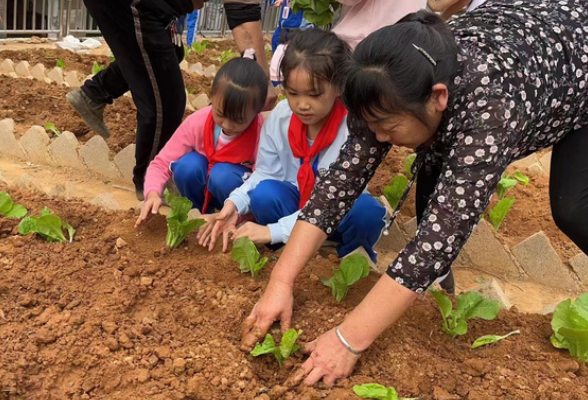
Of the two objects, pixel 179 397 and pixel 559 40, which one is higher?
pixel 559 40

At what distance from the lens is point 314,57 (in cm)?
244

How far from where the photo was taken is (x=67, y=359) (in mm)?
1840

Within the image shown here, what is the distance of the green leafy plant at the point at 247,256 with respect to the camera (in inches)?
92.2

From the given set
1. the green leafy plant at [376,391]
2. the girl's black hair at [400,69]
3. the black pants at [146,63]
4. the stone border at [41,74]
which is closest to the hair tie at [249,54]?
the black pants at [146,63]

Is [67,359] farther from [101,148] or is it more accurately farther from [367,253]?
[101,148]

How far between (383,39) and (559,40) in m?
0.63

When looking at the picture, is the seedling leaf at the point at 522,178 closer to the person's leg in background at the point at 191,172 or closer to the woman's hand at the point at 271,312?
the person's leg in background at the point at 191,172

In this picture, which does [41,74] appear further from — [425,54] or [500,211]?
[425,54]

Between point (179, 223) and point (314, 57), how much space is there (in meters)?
0.92

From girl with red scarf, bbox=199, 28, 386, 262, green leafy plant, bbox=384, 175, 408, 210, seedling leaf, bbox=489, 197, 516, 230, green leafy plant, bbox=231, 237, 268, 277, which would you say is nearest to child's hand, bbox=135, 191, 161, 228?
girl with red scarf, bbox=199, 28, 386, 262

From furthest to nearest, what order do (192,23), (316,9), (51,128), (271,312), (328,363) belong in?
1. (192,23)
2. (51,128)
3. (316,9)
4. (271,312)
5. (328,363)

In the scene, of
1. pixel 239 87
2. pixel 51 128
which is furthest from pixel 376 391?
pixel 51 128

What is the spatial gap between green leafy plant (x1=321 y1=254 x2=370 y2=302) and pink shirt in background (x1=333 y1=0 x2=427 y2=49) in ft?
3.75

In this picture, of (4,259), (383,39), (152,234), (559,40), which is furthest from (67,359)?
(559,40)
